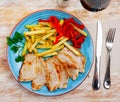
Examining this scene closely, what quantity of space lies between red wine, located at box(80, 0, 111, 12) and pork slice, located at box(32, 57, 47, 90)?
25cm

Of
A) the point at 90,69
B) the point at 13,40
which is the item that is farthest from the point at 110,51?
the point at 13,40

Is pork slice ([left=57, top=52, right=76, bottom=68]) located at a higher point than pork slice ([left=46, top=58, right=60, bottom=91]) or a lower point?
higher

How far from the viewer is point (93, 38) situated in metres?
1.21

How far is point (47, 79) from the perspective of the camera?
114cm

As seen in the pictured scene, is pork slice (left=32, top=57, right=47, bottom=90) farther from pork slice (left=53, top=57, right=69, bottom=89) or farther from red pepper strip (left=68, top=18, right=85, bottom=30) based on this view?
red pepper strip (left=68, top=18, right=85, bottom=30)

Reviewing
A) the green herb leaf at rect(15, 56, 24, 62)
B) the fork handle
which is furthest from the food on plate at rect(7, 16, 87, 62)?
the fork handle

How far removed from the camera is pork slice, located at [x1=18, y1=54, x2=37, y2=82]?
1.13 m

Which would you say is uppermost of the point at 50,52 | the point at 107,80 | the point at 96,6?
the point at 96,6

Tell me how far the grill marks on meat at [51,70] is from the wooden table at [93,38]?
59 millimetres

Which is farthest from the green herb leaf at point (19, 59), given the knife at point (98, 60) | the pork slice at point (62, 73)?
the knife at point (98, 60)

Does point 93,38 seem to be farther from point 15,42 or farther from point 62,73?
point 15,42

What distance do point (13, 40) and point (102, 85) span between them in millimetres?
344

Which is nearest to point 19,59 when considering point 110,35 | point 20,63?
point 20,63

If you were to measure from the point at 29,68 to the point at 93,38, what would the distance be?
252mm
